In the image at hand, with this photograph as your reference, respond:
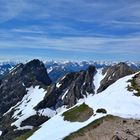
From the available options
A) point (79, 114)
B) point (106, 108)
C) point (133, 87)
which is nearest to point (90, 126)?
point (106, 108)

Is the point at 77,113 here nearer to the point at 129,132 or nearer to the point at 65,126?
the point at 65,126

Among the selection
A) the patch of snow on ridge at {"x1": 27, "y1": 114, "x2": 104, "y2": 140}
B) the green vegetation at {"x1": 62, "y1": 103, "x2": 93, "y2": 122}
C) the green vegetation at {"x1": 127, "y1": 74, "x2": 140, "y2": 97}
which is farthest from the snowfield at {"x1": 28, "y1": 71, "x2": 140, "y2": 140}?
the green vegetation at {"x1": 62, "y1": 103, "x2": 93, "y2": 122}

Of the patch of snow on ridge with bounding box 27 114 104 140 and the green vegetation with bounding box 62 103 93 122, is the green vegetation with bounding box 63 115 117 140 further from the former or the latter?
the green vegetation with bounding box 62 103 93 122

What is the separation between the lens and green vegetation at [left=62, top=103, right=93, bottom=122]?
244ft

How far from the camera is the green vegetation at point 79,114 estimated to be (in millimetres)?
74438

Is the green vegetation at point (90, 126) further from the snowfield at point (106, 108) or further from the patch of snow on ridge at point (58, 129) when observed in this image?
the patch of snow on ridge at point (58, 129)

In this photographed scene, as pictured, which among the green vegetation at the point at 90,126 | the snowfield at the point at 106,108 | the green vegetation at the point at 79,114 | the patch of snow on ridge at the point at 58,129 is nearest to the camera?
the green vegetation at the point at 90,126

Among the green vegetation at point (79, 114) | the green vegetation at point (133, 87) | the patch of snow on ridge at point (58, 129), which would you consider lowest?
the patch of snow on ridge at point (58, 129)

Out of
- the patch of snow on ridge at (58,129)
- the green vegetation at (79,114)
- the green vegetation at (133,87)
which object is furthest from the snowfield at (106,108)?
the green vegetation at (79,114)

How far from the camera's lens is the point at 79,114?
3002 inches

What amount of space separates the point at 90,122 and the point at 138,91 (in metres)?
15.3

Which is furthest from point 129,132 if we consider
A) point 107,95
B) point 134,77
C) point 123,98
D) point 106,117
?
point 134,77

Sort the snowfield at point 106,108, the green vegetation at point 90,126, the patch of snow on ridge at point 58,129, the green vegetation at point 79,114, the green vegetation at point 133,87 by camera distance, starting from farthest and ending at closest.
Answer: the green vegetation at point 133,87, the green vegetation at point 79,114, the snowfield at point 106,108, the patch of snow on ridge at point 58,129, the green vegetation at point 90,126

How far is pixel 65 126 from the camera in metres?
72.3
